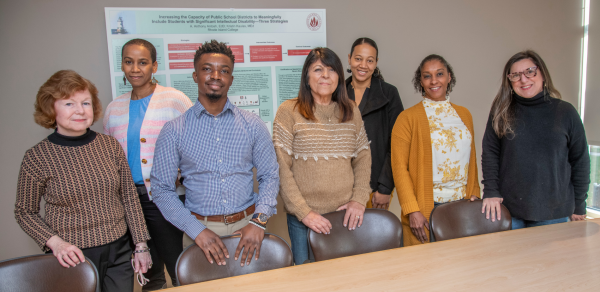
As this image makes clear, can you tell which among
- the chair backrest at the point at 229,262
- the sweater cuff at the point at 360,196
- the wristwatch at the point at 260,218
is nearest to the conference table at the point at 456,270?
the chair backrest at the point at 229,262

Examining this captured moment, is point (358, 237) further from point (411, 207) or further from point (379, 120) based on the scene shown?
point (379, 120)

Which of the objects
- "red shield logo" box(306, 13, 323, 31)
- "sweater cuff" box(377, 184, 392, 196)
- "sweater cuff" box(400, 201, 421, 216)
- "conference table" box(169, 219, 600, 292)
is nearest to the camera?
"conference table" box(169, 219, 600, 292)

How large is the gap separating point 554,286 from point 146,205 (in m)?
2.07

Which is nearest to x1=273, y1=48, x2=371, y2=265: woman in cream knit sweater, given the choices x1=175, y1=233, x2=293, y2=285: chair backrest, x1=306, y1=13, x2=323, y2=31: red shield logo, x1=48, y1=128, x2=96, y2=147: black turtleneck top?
x1=175, y1=233, x2=293, y2=285: chair backrest

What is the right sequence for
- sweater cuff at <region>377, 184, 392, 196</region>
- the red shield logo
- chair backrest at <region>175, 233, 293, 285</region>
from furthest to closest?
the red shield logo → sweater cuff at <region>377, 184, 392, 196</region> → chair backrest at <region>175, 233, 293, 285</region>

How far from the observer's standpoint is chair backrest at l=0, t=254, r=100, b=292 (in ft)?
4.24

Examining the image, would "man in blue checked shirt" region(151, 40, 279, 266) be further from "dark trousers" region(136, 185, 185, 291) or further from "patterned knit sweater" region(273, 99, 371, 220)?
"dark trousers" region(136, 185, 185, 291)

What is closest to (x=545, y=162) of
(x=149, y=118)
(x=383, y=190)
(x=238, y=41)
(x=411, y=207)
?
(x=411, y=207)

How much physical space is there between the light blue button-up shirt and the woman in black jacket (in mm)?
878

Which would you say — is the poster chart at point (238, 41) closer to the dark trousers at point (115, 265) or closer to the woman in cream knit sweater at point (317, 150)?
the woman in cream knit sweater at point (317, 150)

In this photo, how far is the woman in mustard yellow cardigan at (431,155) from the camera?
2.08m

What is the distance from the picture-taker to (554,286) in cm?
122

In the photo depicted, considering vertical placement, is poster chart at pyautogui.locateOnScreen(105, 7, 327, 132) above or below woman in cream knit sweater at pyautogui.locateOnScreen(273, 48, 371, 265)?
above

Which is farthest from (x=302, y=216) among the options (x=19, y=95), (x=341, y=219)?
(x=19, y=95)
